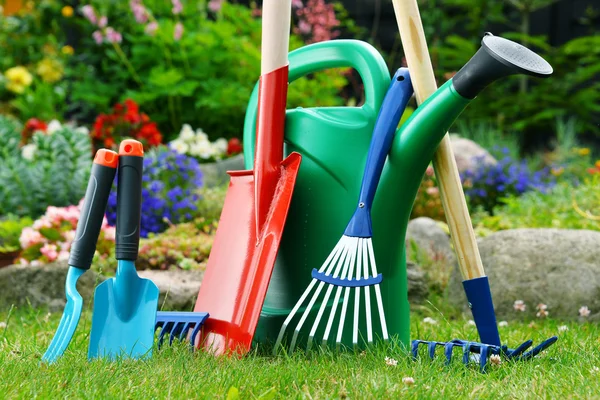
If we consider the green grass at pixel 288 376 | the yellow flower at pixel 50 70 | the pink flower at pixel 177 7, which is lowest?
the green grass at pixel 288 376

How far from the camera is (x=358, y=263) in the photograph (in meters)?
1.84

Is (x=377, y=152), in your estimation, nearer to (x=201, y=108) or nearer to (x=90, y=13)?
(x=201, y=108)

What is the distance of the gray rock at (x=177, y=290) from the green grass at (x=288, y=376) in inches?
36.8

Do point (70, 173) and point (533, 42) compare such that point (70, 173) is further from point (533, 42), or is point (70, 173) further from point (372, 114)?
point (533, 42)

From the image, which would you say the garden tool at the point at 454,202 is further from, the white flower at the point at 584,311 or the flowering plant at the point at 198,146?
the flowering plant at the point at 198,146

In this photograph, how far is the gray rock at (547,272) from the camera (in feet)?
9.35

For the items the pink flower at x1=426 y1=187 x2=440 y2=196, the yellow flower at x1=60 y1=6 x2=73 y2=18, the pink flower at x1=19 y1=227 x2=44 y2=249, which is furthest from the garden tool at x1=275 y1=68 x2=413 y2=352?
the yellow flower at x1=60 y1=6 x2=73 y2=18

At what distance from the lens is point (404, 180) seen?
1937 mm

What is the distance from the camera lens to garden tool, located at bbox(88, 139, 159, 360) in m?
1.86

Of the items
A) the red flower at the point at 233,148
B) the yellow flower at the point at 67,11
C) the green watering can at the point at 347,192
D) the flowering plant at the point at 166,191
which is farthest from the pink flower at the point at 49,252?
the yellow flower at the point at 67,11

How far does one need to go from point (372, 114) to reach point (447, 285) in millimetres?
1404

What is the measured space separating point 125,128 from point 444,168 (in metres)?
3.41

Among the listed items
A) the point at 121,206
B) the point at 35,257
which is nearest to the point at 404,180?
the point at 121,206

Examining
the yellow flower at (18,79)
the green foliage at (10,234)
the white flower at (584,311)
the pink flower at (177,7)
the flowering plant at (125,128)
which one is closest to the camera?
the white flower at (584,311)
